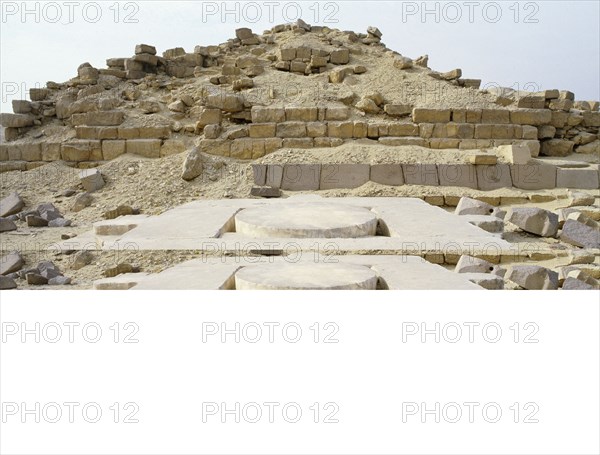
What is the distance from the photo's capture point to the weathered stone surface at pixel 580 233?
9.07 metres

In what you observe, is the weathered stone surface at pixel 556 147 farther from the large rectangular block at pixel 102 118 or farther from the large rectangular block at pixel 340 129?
the large rectangular block at pixel 102 118

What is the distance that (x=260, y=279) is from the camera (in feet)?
16.3

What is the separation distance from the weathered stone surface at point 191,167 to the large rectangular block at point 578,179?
7.25 meters

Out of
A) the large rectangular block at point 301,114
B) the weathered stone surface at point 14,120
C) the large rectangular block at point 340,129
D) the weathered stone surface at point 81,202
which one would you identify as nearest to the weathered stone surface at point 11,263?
the weathered stone surface at point 81,202

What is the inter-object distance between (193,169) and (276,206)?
5466 millimetres

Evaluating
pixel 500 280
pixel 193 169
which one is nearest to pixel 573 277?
pixel 500 280

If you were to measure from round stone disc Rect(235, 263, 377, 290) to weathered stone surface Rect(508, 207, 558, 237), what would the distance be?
5.03 metres

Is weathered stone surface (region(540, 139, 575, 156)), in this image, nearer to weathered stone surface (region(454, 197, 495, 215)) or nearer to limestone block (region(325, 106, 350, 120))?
limestone block (region(325, 106, 350, 120))

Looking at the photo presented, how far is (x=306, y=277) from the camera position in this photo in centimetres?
500

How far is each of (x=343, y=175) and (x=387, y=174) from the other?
866 millimetres

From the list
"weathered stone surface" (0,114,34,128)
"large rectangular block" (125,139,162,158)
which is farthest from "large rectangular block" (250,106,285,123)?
"weathered stone surface" (0,114,34,128)

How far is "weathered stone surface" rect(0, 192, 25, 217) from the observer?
39.5 ft

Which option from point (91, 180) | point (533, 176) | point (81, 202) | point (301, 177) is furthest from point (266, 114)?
point (533, 176)

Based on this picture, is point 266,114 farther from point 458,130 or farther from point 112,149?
point 458,130
